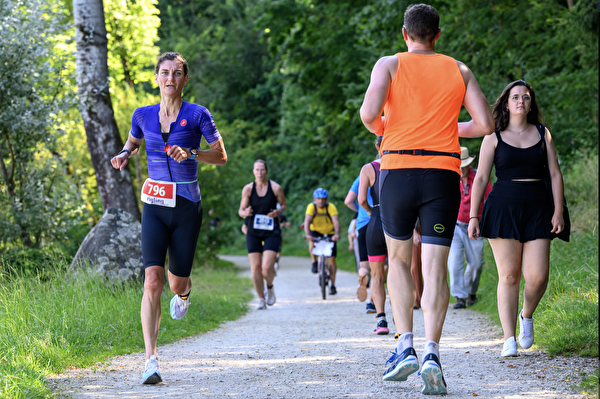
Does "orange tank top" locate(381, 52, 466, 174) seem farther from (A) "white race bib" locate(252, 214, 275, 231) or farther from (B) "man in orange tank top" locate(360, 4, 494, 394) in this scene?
(A) "white race bib" locate(252, 214, 275, 231)

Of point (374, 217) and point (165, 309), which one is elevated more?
point (374, 217)

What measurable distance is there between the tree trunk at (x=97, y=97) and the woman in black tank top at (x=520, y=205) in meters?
6.46

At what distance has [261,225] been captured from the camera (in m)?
10.7

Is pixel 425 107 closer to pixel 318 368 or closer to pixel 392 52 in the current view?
pixel 318 368

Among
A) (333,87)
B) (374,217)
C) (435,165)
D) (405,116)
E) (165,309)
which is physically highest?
(333,87)

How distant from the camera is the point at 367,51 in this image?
59.9ft

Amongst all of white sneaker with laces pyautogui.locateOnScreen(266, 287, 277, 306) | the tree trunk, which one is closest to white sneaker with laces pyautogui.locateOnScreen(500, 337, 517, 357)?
white sneaker with laces pyautogui.locateOnScreen(266, 287, 277, 306)

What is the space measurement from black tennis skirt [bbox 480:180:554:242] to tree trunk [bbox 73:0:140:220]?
652cm

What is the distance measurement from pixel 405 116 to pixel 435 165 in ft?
1.21

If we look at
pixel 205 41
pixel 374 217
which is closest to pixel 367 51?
pixel 374 217

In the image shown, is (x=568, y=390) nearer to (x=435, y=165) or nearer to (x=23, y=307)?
(x=435, y=165)

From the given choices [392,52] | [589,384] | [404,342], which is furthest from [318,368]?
[392,52]

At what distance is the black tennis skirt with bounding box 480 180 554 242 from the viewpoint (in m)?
5.32

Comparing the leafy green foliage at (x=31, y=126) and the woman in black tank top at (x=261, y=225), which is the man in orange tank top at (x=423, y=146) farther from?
the leafy green foliage at (x=31, y=126)
